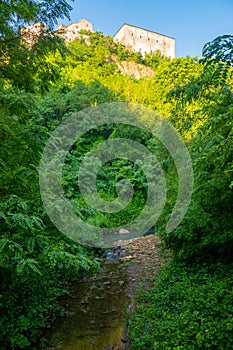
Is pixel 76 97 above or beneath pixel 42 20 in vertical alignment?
above

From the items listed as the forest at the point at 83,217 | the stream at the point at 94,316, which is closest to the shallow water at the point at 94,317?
the stream at the point at 94,316

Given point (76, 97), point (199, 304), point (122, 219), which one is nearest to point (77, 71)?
point (76, 97)

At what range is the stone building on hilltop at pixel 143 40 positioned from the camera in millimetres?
34219

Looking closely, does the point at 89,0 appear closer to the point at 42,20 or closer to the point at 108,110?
the point at 42,20

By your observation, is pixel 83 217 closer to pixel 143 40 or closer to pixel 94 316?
pixel 94 316

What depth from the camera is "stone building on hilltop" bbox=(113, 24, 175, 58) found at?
3422 centimetres

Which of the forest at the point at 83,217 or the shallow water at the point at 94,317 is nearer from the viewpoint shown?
the forest at the point at 83,217

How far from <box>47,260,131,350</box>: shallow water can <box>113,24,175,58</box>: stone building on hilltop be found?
31.5 metres

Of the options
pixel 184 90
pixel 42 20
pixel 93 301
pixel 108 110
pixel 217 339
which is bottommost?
pixel 93 301

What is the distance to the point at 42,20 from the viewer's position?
3.36 metres

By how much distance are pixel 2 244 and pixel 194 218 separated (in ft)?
9.83

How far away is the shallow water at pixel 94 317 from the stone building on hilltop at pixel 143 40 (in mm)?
31498

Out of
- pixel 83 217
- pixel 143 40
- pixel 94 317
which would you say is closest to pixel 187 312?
pixel 94 317

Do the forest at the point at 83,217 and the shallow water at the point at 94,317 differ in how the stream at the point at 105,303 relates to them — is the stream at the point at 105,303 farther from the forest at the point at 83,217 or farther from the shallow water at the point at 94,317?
the forest at the point at 83,217
